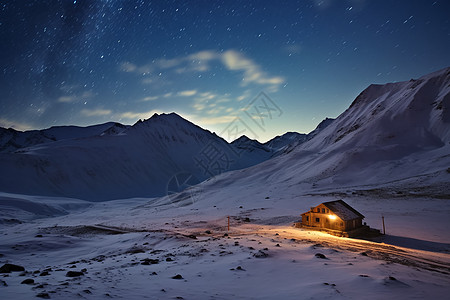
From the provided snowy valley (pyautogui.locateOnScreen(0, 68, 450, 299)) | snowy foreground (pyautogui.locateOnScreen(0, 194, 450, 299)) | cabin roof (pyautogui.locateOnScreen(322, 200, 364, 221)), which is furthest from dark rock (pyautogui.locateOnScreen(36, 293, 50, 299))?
cabin roof (pyautogui.locateOnScreen(322, 200, 364, 221))

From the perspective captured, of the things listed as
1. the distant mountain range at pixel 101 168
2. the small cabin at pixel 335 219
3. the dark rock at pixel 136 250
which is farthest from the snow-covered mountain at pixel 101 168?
the small cabin at pixel 335 219

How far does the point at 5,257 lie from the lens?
1848 centimetres

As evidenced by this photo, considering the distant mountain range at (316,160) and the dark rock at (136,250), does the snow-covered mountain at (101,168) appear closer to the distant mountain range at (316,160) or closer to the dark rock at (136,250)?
the distant mountain range at (316,160)

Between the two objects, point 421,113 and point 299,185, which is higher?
point 421,113

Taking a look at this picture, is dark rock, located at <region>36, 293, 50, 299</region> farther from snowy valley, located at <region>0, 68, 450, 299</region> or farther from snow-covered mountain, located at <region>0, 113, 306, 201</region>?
snow-covered mountain, located at <region>0, 113, 306, 201</region>

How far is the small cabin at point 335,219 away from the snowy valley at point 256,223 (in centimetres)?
225

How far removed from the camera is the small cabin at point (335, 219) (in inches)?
1011

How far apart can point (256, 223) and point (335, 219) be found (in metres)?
11.2

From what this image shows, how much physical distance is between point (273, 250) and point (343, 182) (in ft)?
183

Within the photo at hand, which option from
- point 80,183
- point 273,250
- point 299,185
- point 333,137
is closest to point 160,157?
point 80,183

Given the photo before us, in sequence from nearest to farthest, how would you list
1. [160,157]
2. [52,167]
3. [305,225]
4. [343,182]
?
[305,225]
[343,182]
[52,167]
[160,157]

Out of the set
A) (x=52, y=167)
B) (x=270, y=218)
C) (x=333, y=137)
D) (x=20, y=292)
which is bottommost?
(x=270, y=218)

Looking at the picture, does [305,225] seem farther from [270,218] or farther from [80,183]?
[80,183]

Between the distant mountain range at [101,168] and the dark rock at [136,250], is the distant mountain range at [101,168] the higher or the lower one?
the higher one
